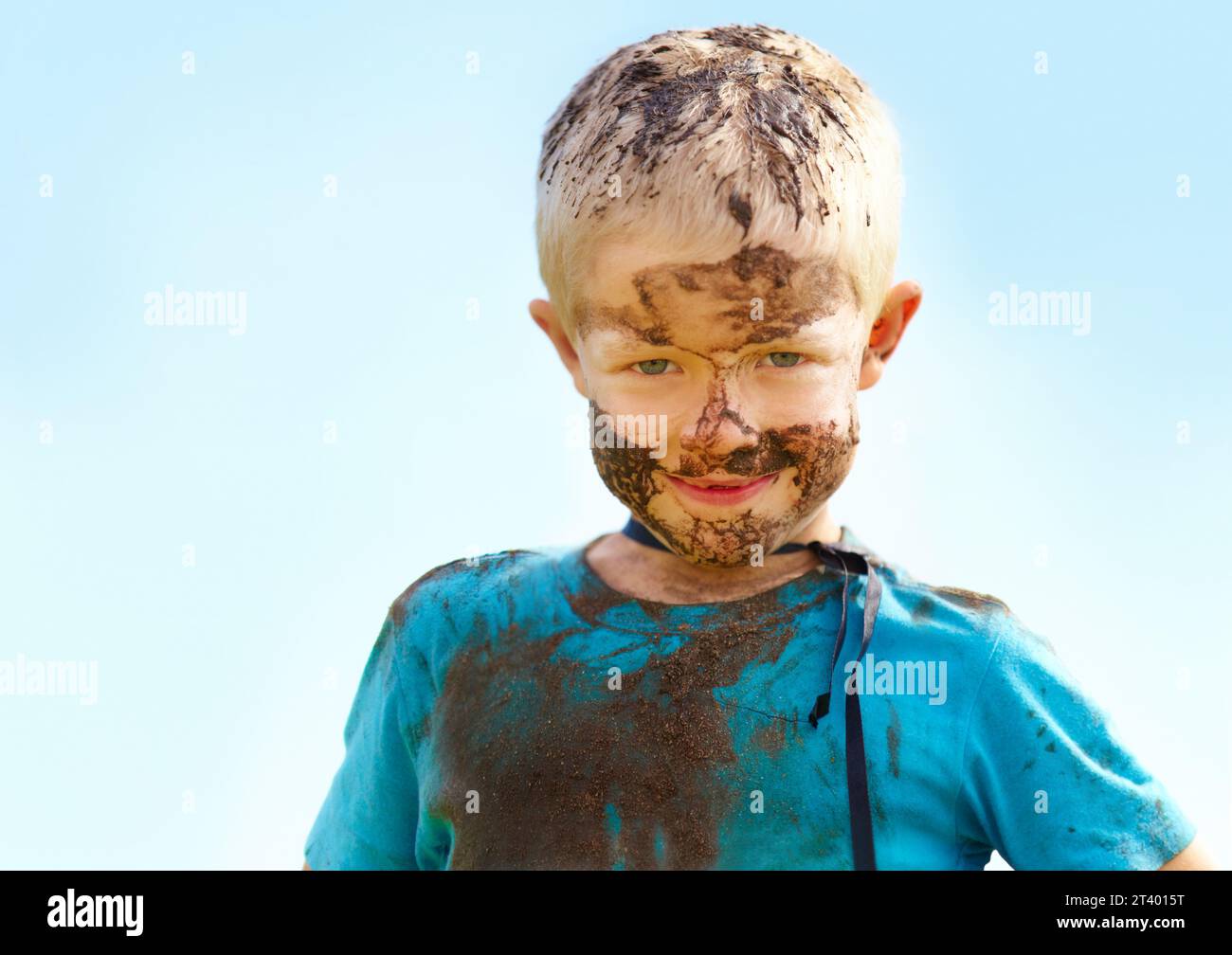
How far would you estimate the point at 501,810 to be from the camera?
2.53 m

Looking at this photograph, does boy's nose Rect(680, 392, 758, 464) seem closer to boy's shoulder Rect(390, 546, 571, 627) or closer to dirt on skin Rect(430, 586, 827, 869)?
dirt on skin Rect(430, 586, 827, 869)

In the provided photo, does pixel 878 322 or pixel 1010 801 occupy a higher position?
pixel 878 322

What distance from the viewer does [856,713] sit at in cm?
244

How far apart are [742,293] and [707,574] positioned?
0.54 meters

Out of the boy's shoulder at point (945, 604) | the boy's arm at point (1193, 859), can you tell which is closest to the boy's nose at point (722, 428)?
the boy's shoulder at point (945, 604)

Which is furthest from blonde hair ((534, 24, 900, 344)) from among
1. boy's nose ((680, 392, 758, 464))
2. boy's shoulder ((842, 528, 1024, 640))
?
boy's shoulder ((842, 528, 1024, 640))

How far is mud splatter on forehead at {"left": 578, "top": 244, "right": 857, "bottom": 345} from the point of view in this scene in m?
2.30

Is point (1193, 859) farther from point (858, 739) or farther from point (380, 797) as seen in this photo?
point (380, 797)

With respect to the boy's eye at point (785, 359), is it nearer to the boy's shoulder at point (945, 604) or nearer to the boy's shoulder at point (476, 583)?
the boy's shoulder at point (945, 604)

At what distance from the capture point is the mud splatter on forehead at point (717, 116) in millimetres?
2328

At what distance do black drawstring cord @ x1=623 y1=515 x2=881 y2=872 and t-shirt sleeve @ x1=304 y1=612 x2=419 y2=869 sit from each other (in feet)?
1.95
